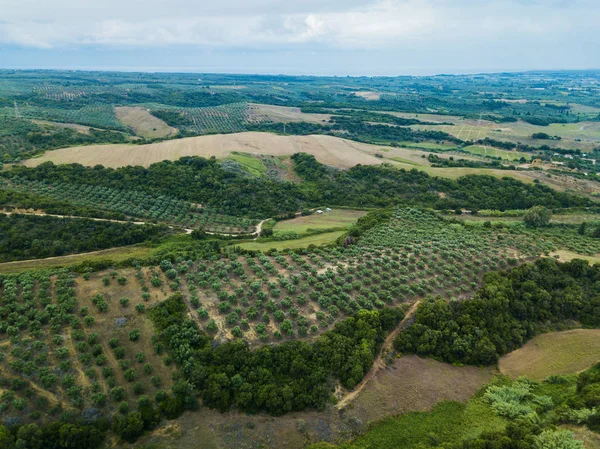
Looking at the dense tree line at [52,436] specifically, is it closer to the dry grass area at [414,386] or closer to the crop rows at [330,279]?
the crop rows at [330,279]

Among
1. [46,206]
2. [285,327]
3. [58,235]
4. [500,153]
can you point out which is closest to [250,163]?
[46,206]

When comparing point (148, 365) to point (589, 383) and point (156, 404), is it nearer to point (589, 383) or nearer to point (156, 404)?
point (156, 404)

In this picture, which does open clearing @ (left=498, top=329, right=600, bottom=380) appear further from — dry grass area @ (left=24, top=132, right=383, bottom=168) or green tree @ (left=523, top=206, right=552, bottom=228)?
dry grass area @ (left=24, top=132, right=383, bottom=168)

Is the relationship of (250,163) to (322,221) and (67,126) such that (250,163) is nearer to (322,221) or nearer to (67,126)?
(322,221)

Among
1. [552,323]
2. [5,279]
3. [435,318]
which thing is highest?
[5,279]

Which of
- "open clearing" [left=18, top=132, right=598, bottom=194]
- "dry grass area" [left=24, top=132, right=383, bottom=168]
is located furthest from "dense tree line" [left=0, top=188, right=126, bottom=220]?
"dry grass area" [left=24, top=132, right=383, bottom=168]

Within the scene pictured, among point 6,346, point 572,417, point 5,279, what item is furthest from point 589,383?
Answer: point 5,279
